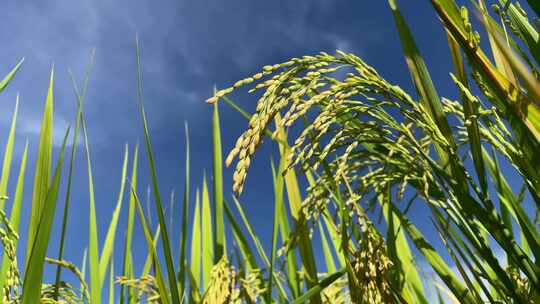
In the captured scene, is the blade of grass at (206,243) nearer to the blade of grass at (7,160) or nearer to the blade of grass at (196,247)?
the blade of grass at (196,247)

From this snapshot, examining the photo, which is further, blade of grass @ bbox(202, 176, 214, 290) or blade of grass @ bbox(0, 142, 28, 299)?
blade of grass @ bbox(202, 176, 214, 290)

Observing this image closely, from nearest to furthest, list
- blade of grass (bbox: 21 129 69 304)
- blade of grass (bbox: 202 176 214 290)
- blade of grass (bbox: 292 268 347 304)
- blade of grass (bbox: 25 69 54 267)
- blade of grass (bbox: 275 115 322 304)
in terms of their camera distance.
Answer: blade of grass (bbox: 21 129 69 304)
blade of grass (bbox: 292 268 347 304)
blade of grass (bbox: 25 69 54 267)
blade of grass (bbox: 275 115 322 304)
blade of grass (bbox: 202 176 214 290)

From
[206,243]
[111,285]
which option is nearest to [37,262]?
[206,243]

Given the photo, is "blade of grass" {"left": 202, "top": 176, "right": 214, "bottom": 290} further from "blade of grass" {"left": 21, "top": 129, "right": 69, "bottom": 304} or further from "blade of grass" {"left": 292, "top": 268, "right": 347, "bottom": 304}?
"blade of grass" {"left": 21, "top": 129, "right": 69, "bottom": 304}

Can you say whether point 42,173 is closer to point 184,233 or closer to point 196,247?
point 184,233

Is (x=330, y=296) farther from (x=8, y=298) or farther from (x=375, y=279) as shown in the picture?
(x=8, y=298)

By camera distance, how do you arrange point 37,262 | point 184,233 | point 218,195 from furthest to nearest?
1. point 218,195
2. point 184,233
3. point 37,262

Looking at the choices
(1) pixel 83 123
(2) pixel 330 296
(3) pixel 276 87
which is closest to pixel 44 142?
(1) pixel 83 123

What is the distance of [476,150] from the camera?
1.21 metres

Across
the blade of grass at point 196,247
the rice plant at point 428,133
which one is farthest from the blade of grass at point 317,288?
the blade of grass at point 196,247

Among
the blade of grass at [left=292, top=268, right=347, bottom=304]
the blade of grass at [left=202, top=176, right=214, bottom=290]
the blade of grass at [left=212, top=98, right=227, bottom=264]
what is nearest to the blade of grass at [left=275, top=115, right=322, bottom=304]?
the blade of grass at [left=292, top=268, right=347, bottom=304]

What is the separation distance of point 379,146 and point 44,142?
1067mm

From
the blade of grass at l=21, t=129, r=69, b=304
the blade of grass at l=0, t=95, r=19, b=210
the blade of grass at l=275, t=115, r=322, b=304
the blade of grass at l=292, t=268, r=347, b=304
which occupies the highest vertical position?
the blade of grass at l=0, t=95, r=19, b=210

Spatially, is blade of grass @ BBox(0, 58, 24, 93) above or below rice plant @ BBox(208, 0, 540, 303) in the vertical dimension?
above
